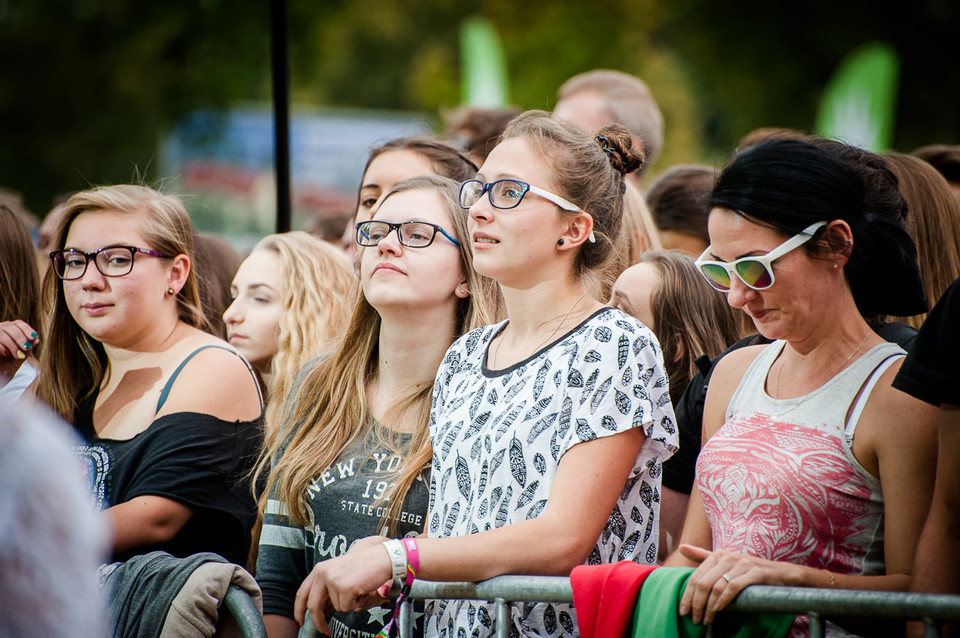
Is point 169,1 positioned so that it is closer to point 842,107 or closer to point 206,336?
point 842,107

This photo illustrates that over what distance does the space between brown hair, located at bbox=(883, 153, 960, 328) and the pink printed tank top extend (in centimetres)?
82

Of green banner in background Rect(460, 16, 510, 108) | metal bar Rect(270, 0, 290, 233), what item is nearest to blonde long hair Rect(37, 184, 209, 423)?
metal bar Rect(270, 0, 290, 233)

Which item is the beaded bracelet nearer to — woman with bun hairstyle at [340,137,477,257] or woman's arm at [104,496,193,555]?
woman's arm at [104,496,193,555]

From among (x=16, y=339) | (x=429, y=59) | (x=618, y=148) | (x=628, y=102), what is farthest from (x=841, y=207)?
(x=429, y=59)

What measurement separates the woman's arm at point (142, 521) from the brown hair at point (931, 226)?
2.33 meters

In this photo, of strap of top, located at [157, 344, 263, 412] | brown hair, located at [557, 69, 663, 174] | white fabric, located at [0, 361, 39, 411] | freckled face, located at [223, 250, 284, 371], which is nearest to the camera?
strap of top, located at [157, 344, 263, 412]

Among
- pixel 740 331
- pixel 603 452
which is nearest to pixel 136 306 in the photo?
pixel 603 452

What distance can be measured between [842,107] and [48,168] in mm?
14505

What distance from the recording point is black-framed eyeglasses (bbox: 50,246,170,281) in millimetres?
3557

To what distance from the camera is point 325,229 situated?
6102 millimetres

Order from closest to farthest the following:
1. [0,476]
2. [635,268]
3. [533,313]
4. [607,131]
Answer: [0,476]
[533,313]
[607,131]
[635,268]

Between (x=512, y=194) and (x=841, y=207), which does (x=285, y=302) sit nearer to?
(x=512, y=194)

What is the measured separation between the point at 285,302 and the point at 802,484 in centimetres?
253

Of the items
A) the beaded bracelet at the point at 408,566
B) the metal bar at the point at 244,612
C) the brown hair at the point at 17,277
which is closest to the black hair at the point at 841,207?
the beaded bracelet at the point at 408,566
